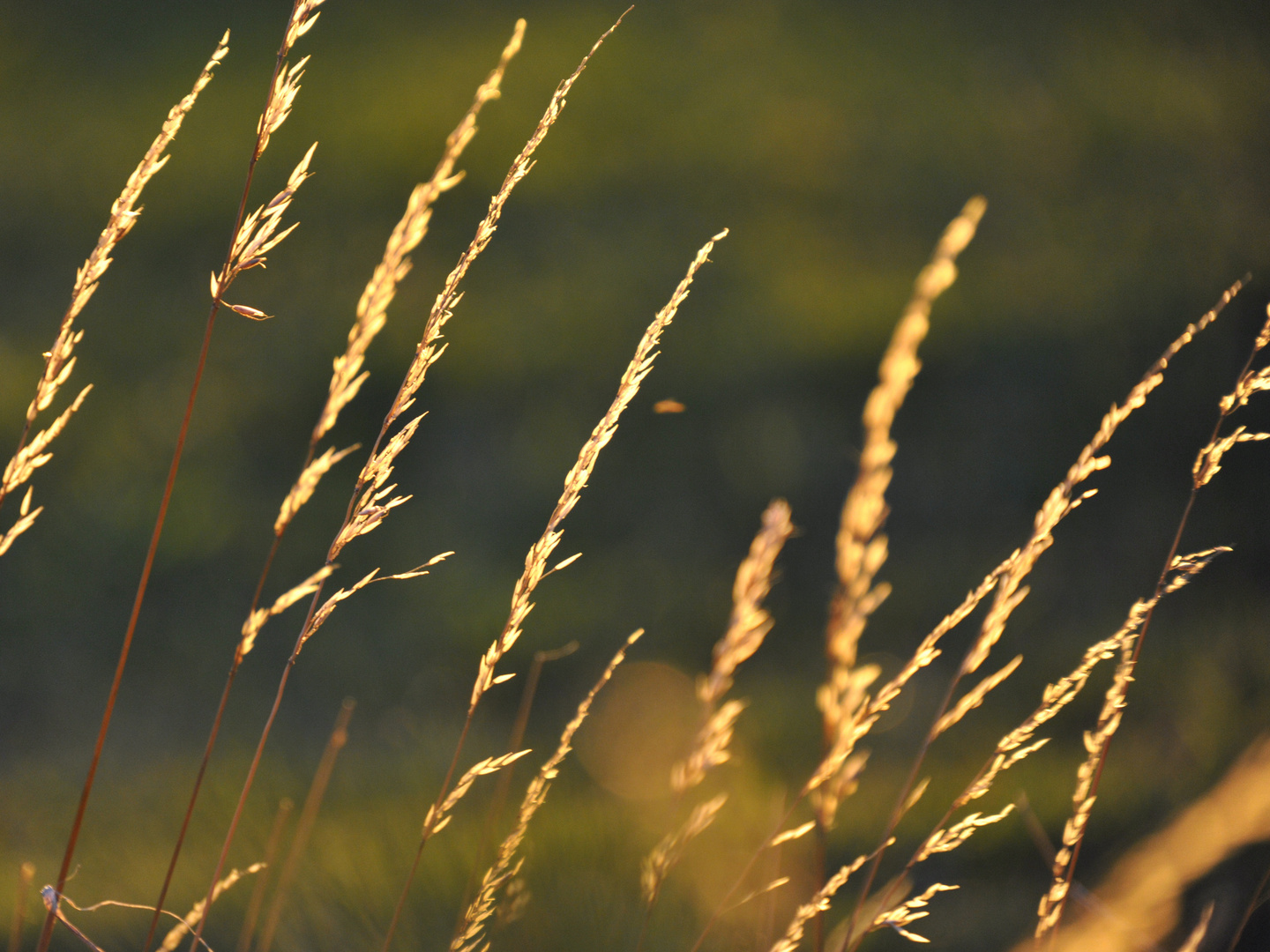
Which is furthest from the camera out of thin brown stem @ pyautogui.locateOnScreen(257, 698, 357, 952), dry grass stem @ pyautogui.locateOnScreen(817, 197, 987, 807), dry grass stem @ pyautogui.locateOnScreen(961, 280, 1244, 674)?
thin brown stem @ pyautogui.locateOnScreen(257, 698, 357, 952)

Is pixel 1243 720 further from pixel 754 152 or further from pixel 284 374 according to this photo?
pixel 284 374

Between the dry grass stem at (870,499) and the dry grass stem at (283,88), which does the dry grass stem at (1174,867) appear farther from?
the dry grass stem at (283,88)

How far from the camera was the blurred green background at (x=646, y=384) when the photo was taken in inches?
79.0

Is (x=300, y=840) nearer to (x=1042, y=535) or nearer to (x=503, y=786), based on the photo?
(x=503, y=786)

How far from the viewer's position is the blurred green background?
6.59 feet

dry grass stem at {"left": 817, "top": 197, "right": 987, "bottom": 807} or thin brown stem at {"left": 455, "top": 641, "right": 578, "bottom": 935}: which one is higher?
dry grass stem at {"left": 817, "top": 197, "right": 987, "bottom": 807}

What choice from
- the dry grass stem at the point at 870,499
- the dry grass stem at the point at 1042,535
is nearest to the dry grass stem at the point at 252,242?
the dry grass stem at the point at 870,499

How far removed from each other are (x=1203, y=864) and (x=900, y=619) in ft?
3.93

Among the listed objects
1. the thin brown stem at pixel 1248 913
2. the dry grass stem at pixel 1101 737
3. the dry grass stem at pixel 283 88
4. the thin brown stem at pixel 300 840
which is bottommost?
the thin brown stem at pixel 300 840

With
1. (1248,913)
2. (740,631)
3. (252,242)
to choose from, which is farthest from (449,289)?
(1248,913)

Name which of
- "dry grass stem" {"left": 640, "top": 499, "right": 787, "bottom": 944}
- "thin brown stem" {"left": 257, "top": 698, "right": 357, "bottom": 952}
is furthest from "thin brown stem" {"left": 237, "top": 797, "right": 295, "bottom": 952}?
"dry grass stem" {"left": 640, "top": 499, "right": 787, "bottom": 944}

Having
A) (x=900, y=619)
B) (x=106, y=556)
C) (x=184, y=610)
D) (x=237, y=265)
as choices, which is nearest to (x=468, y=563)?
(x=184, y=610)

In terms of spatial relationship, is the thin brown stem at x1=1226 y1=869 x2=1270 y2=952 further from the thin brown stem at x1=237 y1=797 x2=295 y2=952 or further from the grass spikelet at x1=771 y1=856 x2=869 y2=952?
the thin brown stem at x1=237 y1=797 x2=295 y2=952

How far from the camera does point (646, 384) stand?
2.71m
